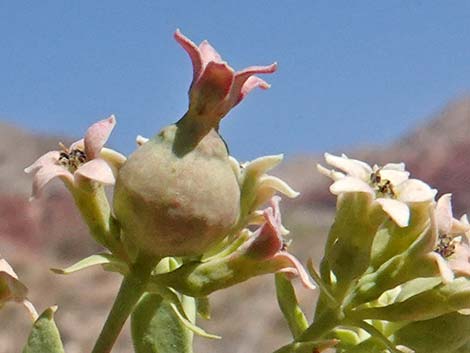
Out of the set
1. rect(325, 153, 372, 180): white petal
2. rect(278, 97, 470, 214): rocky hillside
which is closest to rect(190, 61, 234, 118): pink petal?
rect(325, 153, 372, 180): white petal

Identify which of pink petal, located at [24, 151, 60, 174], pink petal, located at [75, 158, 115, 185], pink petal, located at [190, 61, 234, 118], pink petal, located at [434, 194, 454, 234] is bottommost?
pink petal, located at [434, 194, 454, 234]

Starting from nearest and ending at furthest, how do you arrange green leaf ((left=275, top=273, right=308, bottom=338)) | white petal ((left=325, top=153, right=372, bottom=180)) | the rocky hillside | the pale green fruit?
the pale green fruit, white petal ((left=325, top=153, right=372, bottom=180)), green leaf ((left=275, top=273, right=308, bottom=338)), the rocky hillside

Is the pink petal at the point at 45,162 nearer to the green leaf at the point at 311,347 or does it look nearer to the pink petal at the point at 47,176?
the pink petal at the point at 47,176

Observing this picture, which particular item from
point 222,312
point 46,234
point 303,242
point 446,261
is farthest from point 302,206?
point 446,261

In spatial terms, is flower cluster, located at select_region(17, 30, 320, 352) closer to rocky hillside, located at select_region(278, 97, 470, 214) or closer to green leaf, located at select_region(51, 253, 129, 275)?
green leaf, located at select_region(51, 253, 129, 275)

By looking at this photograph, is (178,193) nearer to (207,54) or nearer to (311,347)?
(207,54)

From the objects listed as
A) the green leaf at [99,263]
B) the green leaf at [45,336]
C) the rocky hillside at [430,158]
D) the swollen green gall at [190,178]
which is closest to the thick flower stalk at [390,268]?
the swollen green gall at [190,178]
